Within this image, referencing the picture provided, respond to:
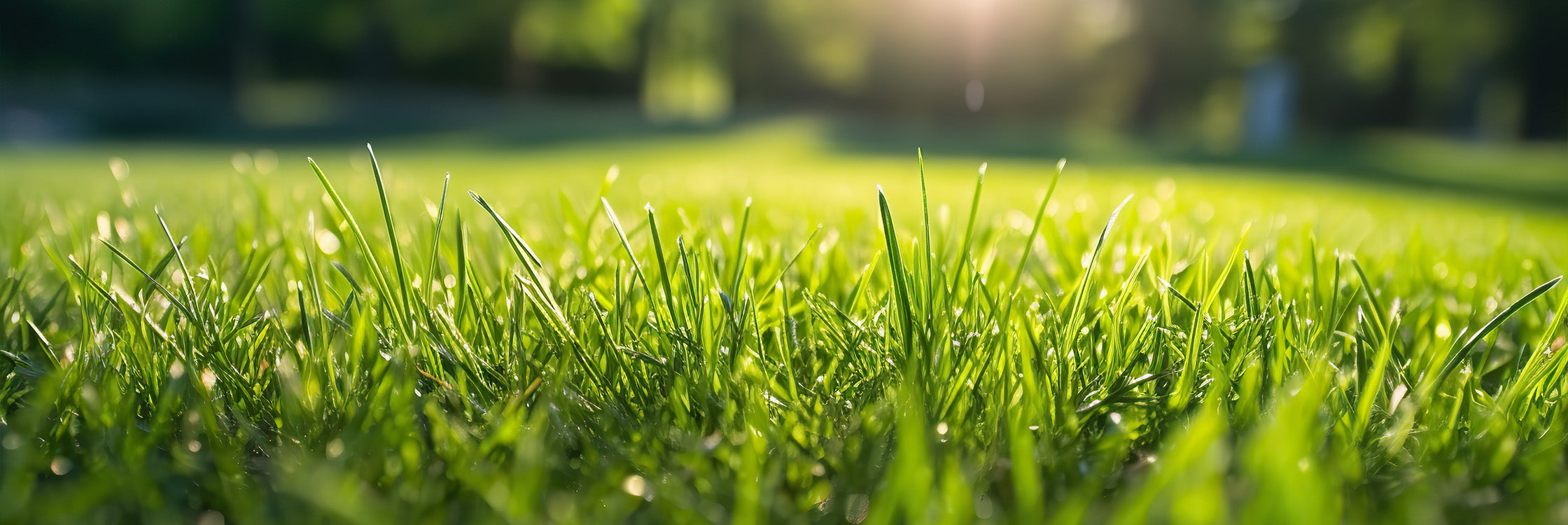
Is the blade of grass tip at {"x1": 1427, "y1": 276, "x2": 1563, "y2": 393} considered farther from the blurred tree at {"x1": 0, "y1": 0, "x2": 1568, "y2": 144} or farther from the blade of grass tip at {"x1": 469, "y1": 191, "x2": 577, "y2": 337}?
the blurred tree at {"x1": 0, "y1": 0, "x2": 1568, "y2": 144}

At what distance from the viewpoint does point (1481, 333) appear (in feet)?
2.24

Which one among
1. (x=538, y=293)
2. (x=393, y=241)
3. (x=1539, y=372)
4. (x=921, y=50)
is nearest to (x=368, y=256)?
(x=393, y=241)

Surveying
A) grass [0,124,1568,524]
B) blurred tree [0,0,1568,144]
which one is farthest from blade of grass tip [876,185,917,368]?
blurred tree [0,0,1568,144]

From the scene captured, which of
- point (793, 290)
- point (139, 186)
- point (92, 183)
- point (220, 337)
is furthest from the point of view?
point (92, 183)

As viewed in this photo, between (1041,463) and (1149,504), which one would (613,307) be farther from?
(1149,504)

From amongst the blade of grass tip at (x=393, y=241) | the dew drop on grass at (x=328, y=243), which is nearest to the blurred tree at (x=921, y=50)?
the dew drop on grass at (x=328, y=243)

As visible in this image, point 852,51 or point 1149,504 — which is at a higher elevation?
point 1149,504

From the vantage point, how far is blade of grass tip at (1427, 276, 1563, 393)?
0.67m

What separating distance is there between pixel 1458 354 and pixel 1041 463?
40 centimetres

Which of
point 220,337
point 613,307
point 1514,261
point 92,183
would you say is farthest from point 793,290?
point 92,183

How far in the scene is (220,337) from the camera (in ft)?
2.58

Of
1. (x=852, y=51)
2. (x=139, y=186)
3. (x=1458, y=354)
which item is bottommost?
(x=852, y=51)

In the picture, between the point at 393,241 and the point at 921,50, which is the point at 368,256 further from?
the point at 921,50

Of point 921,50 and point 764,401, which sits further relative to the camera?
Answer: point 921,50
